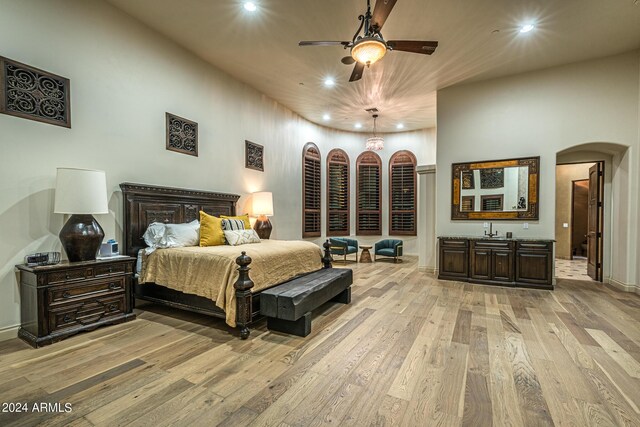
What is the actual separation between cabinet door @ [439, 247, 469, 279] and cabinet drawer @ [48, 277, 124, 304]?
5.06m

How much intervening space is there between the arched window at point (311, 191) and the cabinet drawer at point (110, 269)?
455 cm

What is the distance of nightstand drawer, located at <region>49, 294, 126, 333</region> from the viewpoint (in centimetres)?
267

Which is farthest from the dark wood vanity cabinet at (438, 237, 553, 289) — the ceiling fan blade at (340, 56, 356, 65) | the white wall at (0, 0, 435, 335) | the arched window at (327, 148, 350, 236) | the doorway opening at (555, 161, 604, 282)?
the white wall at (0, 0, 435, 335)

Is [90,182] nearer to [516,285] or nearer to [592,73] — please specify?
[516,285]

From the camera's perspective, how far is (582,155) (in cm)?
530

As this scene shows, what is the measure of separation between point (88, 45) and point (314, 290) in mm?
3770

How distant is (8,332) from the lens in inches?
106

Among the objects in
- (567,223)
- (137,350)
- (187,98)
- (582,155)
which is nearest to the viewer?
(137,350)

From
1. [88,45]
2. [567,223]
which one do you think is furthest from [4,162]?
[567,223]

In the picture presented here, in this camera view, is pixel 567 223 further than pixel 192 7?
Yes

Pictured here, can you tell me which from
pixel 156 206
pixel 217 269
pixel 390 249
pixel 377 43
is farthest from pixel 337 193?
pixel 217 269

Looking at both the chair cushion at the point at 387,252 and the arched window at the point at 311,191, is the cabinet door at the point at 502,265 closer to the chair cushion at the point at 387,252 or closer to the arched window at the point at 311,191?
the chair cushion at the point at 387,252

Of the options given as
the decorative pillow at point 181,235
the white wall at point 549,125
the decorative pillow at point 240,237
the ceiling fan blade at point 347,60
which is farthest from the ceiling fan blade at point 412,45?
the decorative pillow at point 181,235

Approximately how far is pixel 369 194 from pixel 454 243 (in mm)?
3748
